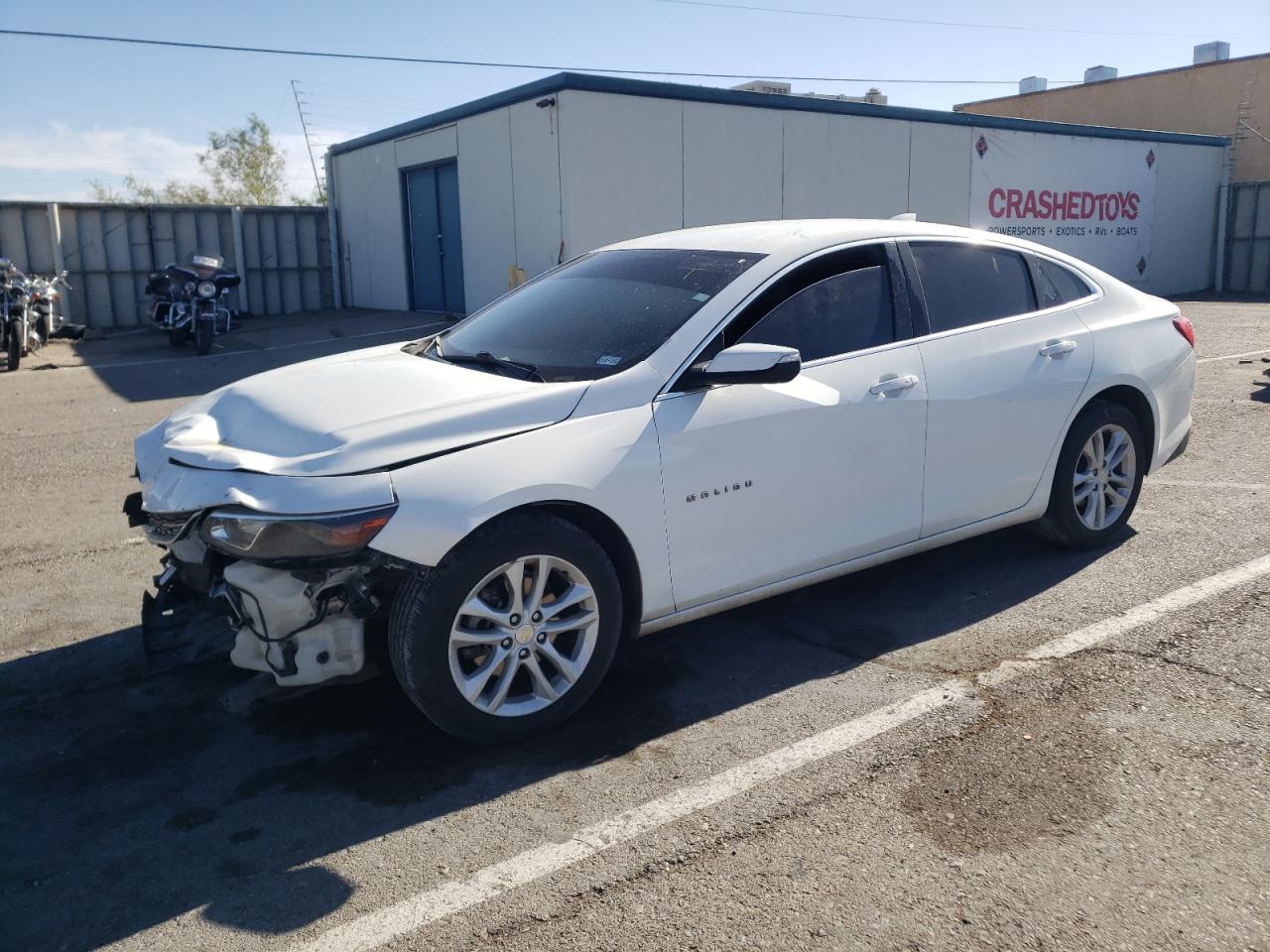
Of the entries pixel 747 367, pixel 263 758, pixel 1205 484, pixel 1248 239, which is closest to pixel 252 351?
pixel 1205 484

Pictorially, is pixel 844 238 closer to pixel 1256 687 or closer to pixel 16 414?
pixel 1256 687

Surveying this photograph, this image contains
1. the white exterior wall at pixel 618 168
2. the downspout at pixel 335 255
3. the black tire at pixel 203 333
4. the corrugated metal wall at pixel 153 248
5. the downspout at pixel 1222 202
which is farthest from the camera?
the downspout at pixel 1222 202

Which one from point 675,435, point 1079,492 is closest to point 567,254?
point 1079,492

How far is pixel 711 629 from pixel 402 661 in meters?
1.70

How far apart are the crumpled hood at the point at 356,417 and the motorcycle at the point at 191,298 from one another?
1195cm

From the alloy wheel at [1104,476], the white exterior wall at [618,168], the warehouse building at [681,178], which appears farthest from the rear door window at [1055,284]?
the warehouse building at [681,178]

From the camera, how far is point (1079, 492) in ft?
17.6

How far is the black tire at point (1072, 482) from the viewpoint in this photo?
519 centimetres

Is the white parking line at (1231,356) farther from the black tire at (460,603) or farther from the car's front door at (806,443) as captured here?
the black tire at (460,603)

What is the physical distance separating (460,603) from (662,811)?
90cm

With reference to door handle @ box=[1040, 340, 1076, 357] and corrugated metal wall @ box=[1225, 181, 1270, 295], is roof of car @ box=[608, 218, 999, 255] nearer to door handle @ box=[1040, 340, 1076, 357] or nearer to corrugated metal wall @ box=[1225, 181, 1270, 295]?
door handle @ box=[1040, 340, 1076, 357]

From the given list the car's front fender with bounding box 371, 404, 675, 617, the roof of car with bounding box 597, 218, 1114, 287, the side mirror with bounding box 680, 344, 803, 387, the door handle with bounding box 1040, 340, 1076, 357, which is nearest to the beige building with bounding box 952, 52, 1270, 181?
the door handle with bounding box 1040, 340, 1076, 357

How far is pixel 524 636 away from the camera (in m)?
3.57

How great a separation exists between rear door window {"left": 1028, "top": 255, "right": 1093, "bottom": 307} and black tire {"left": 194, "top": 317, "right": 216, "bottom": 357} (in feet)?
42.3
